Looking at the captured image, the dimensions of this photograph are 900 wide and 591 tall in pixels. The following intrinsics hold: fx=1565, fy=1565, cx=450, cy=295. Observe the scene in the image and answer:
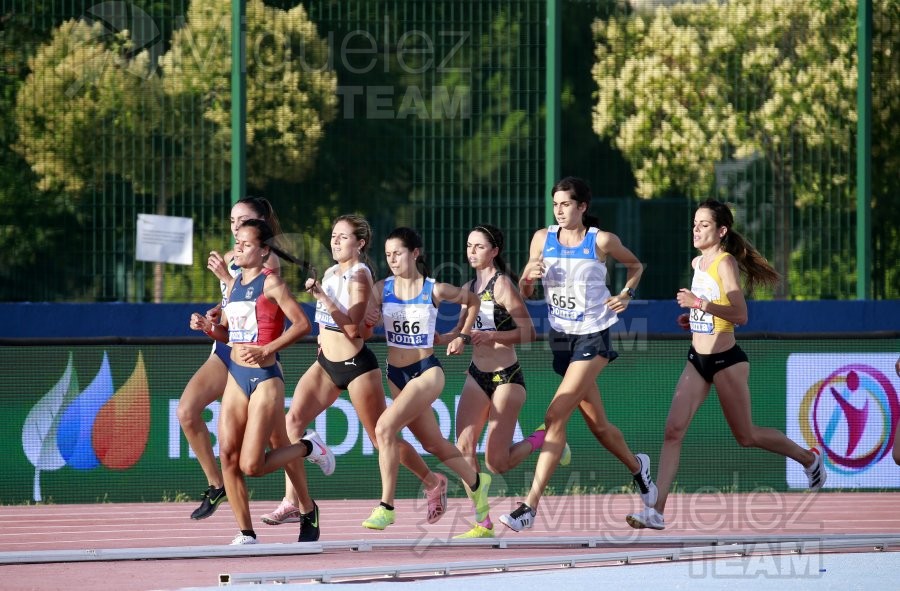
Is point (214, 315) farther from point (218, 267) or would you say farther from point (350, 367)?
point (350, 367)

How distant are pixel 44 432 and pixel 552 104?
569 cm

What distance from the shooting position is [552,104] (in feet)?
50.0

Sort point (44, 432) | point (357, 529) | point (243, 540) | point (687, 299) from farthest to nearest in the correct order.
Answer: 1. point (44, 432)
2. point (357, 529)
3. point (687, 299)
4. point (243, 540)

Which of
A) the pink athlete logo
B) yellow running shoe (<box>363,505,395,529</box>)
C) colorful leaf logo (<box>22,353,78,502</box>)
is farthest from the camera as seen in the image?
the pink athlete logo

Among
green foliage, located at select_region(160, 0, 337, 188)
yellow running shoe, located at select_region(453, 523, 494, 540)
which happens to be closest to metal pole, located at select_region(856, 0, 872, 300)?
green foliage, located at select_region(160, 0, 337, 188)

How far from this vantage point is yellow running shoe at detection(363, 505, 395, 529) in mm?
10273

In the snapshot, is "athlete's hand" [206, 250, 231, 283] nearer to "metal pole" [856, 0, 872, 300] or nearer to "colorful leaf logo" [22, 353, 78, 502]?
"colorful leaf logo" [22, 353, 78, 502]

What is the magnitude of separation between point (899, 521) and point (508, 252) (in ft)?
15.0

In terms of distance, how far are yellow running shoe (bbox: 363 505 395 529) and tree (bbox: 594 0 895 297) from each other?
20.4 ft

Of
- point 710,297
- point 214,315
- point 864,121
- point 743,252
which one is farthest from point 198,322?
point 864,121

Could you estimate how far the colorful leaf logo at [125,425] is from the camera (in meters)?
13.6

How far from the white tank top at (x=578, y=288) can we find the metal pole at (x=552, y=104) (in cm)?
417

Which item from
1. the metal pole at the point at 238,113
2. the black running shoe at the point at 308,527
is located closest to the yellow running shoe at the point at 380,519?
the black running shoe at the point at 308,527

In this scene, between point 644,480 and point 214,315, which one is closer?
point 214,315
